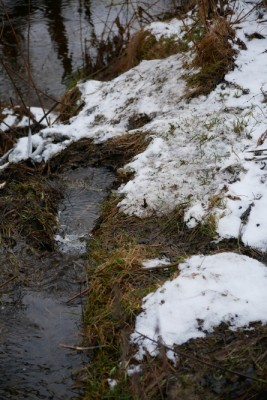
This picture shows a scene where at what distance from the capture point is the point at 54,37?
A: 28.0 ft

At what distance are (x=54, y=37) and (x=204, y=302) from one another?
7.42 meters

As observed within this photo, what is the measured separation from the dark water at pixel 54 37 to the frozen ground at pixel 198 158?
1.52 metres

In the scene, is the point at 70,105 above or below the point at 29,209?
above

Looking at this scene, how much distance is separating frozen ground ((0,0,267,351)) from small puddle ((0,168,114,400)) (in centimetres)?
46

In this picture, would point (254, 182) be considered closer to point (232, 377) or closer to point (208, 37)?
point (232, 377)

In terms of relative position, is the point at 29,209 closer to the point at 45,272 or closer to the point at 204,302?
the point at 45,272

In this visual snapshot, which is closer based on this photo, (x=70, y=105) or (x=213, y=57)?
(x=213, y=57)

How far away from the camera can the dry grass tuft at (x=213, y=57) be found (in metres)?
4.50

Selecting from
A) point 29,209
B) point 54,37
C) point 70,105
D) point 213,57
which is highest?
point 213,57

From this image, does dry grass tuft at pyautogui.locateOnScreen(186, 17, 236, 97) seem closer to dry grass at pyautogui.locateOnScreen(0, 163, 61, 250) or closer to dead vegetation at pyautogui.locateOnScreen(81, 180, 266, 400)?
dead vegetation at pyautogui.locateOnScreen(81, 180, 266, 400)

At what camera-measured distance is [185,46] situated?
17.9ft

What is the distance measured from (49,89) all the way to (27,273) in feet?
15.4

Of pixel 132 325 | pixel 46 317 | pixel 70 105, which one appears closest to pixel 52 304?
Result: pixel 46 317

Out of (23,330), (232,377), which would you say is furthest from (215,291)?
(23,330)
